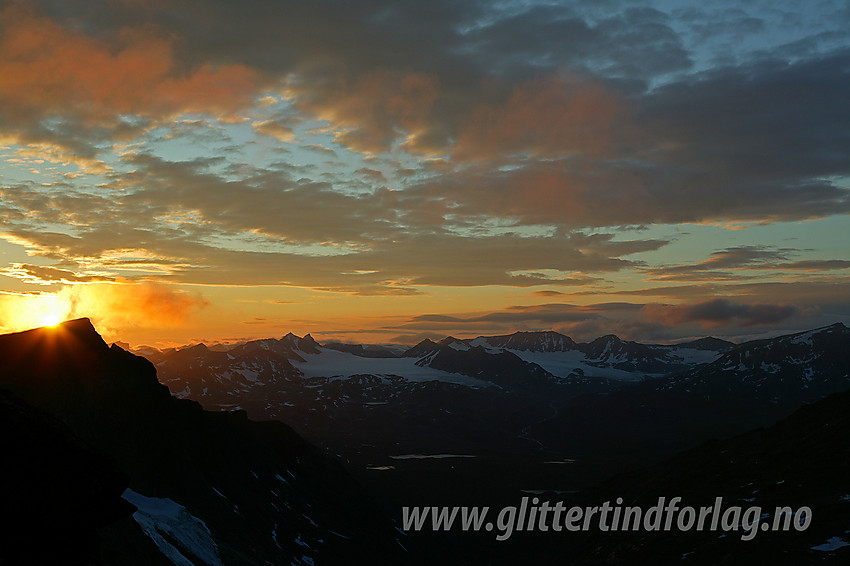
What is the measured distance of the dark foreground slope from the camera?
10238 cm

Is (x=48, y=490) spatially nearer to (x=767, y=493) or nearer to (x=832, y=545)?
(x=832, y=545)

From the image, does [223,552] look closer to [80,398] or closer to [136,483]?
[136,483]

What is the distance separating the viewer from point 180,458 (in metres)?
126

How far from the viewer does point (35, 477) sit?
23438 millimetres

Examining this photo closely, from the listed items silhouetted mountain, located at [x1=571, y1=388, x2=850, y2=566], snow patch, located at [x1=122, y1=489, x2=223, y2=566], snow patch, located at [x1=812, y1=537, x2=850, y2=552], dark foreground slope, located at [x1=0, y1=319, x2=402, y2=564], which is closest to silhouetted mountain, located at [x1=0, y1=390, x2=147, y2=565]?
dark foreground slope, located at [x1=0, y1=319, x2=402, y2=564]

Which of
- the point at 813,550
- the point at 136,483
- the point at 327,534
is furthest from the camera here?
the point at 327,534

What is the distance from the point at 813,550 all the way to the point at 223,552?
96230mm

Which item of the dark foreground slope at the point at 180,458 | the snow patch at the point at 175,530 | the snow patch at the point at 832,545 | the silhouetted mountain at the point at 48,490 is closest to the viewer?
the silhouetted mountain at the point at 48,490

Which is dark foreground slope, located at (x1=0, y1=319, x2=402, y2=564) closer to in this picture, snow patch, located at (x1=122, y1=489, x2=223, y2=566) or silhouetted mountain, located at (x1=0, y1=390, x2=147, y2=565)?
snow patch, located at (x1=122, y1=489, x2=223, y2=566)

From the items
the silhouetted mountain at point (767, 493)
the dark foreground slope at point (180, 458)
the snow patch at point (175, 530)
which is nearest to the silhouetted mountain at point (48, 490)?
the dark foreground slope at point (180, 458)

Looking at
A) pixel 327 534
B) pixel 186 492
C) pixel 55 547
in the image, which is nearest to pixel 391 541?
pixel 327 534

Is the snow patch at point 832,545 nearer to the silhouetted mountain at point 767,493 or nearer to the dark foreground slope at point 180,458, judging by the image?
the silhouetted mountain at point 767,493

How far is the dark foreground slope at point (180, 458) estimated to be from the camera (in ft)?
336

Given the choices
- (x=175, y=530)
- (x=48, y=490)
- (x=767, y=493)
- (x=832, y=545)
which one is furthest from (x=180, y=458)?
(x=767, y=493)
